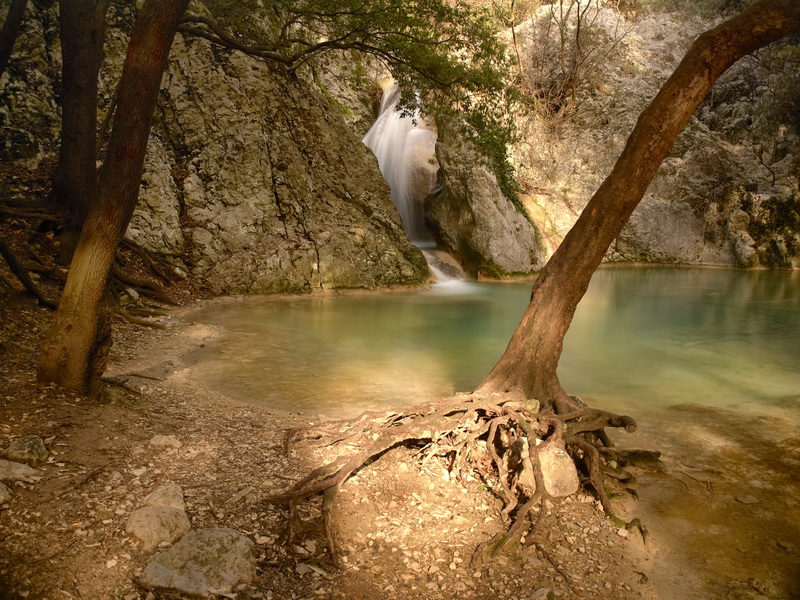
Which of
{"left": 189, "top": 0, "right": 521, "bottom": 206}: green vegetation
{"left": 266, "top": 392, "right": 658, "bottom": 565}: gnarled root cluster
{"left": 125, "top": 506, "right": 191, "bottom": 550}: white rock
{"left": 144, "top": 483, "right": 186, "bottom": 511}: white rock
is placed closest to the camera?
{"left": 125, "top": 506, "right": 191, "bottom": 550}: white rock

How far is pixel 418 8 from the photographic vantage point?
9.49m

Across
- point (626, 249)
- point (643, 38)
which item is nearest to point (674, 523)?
point (626, 249)

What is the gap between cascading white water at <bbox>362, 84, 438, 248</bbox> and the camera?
20.0 m

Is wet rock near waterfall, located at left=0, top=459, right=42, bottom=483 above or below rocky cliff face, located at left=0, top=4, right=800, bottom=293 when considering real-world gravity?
below

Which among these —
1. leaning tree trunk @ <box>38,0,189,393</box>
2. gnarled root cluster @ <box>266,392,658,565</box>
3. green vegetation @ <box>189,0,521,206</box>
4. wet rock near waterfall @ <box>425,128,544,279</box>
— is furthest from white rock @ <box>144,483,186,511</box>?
wet rock near waterfall @ <box>425,128,544,279</box>

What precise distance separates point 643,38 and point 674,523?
31.6 m

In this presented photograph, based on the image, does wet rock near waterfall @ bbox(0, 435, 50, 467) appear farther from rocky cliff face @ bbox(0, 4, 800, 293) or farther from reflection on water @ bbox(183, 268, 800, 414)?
rocky cliff face @ bbox(0, 4, 800, 293)

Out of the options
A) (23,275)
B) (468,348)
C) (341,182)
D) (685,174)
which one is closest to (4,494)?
(23,275)

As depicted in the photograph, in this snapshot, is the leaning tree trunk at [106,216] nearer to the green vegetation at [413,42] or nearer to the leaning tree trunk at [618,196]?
the leaning tree trunk at [618,196]

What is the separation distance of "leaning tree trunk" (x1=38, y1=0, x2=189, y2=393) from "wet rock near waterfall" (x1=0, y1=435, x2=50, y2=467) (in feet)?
3.16

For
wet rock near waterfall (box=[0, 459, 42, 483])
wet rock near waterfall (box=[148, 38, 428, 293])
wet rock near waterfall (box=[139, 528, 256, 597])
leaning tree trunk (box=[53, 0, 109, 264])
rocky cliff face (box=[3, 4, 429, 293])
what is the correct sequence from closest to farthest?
wet rock near waterfall (box=[139, 528, 256, 597])
wet rock near waterfall (box=[0, 459, 42, 483])
leaning tree trunk (box=[53, 0, 109, 264])
rocky cliff face (box=[3, 4, 429, 293])
wet rock near waterfall (box=[148, 38, 428, 293])

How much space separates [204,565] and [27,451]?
1.50m

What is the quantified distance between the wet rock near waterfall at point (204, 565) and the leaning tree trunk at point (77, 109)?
25.7 ft

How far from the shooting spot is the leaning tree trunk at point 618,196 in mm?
4035
